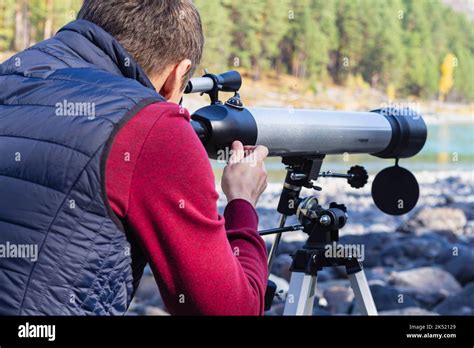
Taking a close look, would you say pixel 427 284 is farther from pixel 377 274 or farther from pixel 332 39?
pixel 332 39

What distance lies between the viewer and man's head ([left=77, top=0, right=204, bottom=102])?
1320mm

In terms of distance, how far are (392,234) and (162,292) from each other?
7.68 meters

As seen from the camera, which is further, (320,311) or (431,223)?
(431,223)

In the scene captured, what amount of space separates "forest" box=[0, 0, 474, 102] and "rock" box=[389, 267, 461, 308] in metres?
18.6

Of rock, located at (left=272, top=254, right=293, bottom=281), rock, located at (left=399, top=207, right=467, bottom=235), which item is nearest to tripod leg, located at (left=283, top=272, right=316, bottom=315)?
rock, located at (left=272, top=254, right=293, bottom=281)

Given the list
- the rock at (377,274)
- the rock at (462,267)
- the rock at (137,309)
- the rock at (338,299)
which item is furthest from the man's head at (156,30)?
the rock at (462,267)

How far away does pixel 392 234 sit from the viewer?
867cm

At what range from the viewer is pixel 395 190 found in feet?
8.06

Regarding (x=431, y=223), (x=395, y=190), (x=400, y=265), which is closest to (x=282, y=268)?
(x=400, y=265)

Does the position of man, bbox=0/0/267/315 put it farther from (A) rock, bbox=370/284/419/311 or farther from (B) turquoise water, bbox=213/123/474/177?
(B) turquoise water, bbox=213/123/474/177

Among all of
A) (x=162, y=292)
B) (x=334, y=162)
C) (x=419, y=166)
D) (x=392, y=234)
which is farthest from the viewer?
(x=419, y=166)

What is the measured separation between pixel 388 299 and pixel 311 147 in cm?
298
